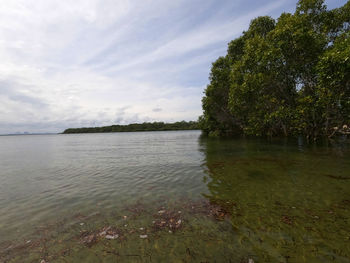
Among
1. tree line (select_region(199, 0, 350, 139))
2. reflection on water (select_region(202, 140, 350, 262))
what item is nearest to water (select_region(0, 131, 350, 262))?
reflection on water (select_region(202, 140, 350, 262))

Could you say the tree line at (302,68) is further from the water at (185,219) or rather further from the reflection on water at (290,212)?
the water at (185,219)

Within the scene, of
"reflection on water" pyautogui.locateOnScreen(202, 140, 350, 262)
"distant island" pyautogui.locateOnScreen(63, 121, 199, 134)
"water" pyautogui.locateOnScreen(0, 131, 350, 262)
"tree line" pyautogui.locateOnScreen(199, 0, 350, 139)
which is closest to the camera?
"reflection on water" pyautogui.locateOnScreen(202, 140, 350, 262)

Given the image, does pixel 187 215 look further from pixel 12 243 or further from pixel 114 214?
pixel 12 243

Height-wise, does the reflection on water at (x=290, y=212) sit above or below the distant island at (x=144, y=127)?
A: below

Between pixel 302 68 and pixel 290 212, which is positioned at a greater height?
pixel 302 68

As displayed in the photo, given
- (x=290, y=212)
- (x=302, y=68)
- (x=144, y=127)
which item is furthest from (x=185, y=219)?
(x=144, y=127)

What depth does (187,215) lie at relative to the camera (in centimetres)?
581

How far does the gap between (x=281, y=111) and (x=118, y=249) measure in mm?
27986

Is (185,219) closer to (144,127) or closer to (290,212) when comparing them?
(290,212)


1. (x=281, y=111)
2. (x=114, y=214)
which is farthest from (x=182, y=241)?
(x=281, y=111)

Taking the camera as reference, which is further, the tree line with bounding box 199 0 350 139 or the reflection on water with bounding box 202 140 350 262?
the tree line with bounding box 199 0 350 139

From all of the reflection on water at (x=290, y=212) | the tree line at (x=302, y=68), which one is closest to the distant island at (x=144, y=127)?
the tree line at (x=302, y=68)

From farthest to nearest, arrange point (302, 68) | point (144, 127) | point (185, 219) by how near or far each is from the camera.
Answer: point (144, 127) → point (302, 68) → point (185, 219)

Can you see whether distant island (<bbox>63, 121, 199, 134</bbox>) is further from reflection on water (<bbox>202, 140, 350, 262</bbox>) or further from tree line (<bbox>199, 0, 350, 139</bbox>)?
reflection on water (<bbox>202, 140, 350, 262</bbox>)
